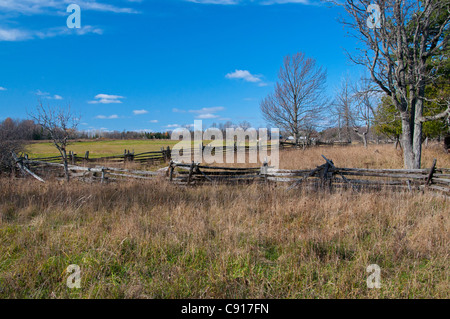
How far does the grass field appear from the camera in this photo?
2729mm

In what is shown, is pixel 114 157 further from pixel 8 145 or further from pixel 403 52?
pixel 403 52

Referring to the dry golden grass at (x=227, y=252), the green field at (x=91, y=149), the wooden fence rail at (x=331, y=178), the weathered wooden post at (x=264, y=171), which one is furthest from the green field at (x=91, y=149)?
the dry golden grass at (x=227, y=252)

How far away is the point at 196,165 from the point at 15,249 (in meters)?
5.65

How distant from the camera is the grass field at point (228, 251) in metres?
2.73

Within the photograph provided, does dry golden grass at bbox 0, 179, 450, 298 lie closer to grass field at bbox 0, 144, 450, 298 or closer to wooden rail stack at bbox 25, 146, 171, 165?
grass field at bbox 0, 144, 450, 298

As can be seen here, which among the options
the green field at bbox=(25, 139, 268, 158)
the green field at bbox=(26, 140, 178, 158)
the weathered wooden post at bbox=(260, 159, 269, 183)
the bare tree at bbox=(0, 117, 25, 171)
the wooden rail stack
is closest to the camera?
the weathered wooden post at bbox=(260, 159, 269, 183)

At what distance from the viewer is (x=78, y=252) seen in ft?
11.4

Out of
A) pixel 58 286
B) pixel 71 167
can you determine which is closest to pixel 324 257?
pixel 58 286

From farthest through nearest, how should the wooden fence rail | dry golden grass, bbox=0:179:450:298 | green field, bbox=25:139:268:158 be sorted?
1. green field, bbox=25:139:268:158
2. the wooden fence rail
3. dry golden grass, bbox=0:179:450:298

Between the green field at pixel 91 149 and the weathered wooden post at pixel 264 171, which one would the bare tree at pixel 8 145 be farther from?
the weathered wooden post at pixel 264 171

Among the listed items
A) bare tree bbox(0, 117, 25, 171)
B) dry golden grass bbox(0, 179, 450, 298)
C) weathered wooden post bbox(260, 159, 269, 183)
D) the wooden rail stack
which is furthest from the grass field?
the wooden rail stack

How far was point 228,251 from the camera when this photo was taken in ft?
10.8
